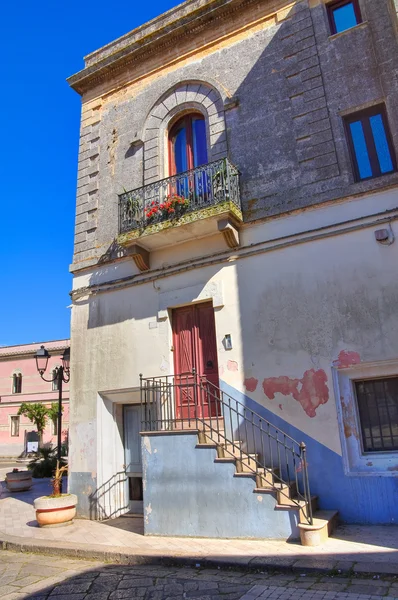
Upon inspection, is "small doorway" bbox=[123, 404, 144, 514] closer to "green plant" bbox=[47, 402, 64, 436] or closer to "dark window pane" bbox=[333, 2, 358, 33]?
"dark window pane" bbox=[333, 2, 358, 33]

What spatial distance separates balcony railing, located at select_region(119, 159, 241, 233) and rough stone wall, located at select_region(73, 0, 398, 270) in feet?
1.83

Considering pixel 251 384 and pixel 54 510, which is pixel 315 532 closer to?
pixel 251 384

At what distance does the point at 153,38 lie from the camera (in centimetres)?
1109

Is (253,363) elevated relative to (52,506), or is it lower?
elevated

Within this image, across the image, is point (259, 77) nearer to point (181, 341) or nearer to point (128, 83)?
point (128, 83)

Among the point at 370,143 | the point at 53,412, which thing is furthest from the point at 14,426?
the point at 370,143

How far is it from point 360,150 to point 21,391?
32.8m

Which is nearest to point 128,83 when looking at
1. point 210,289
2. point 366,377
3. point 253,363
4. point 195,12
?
point 195,12

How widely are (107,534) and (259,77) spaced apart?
9518mm

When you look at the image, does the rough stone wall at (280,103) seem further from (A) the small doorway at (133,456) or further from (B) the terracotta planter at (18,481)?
(B) the terracotta planter at (18,481)

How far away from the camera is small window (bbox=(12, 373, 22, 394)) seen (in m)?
34.8

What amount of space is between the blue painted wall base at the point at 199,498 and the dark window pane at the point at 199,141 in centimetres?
621

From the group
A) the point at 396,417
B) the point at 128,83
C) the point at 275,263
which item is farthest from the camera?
the point at 128,83

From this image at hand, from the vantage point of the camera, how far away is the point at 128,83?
11727mm
